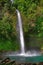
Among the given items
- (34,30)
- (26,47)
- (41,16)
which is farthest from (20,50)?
(41,16)

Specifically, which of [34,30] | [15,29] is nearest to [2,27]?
[15,29]

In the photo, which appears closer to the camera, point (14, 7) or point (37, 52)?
point (37, 52)

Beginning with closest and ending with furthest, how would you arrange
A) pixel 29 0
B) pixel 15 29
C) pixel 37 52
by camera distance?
pixel 37 52 → pixel 15 29 → pixel 29 0

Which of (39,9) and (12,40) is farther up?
(39,9)

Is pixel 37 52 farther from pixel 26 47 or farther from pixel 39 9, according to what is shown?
pixel 39 9

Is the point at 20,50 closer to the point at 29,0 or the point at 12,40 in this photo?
the point at 12,40

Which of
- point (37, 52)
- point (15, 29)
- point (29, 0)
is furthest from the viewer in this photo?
point (29, 0)

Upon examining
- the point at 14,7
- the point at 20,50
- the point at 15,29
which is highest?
the point at 14,7
